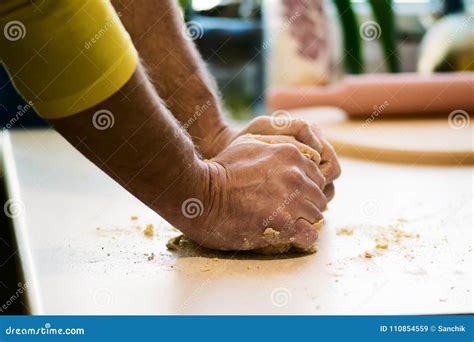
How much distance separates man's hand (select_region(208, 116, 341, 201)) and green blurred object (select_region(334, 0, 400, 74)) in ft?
5.06

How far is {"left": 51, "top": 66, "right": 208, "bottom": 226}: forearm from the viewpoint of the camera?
0.68m

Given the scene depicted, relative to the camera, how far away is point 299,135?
938 millimetres

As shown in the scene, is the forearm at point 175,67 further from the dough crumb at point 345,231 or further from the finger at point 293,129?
the dough crumb at point 345,231

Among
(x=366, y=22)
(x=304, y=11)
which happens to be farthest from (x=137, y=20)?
(x=366, y=22)

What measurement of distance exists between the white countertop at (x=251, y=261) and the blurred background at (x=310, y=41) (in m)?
0.68

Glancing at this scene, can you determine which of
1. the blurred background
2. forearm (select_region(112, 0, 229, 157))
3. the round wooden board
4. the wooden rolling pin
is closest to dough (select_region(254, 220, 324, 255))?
forearm (select_region(112, 0, 229, 157))

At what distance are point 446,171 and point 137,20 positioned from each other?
61 centimetres

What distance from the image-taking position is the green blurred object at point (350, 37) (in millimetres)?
2432

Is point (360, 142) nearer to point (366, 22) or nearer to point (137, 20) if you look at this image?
point (137, 20)

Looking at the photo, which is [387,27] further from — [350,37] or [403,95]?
[403,95]

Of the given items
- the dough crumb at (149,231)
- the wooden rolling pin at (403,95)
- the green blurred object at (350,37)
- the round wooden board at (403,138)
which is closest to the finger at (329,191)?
the dough crumb at (149,231)

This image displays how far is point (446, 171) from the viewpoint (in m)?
1.25

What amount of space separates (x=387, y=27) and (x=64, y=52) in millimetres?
1998

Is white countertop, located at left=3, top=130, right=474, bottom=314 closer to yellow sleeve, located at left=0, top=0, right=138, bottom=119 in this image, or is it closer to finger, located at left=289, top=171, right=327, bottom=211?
finger, located at left=289, top=171, right=327, bottom=211
